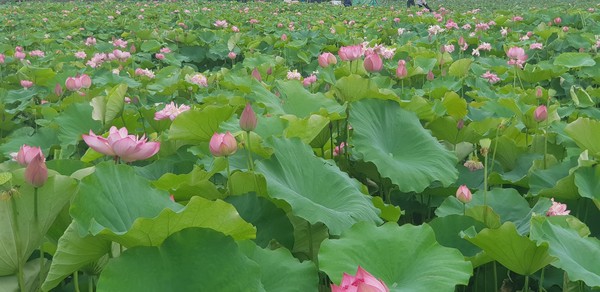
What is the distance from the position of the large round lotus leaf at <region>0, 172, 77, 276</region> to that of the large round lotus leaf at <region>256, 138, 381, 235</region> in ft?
0.99

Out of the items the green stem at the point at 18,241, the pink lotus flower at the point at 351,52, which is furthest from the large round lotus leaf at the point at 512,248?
the pink lotus flower at the point at 351,52

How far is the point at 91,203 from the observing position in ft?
2.69

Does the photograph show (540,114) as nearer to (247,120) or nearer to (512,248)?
(512,248)

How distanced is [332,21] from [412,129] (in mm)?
5127

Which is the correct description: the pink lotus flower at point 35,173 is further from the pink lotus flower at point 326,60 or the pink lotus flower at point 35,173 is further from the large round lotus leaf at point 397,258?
the pink lotus flower at point 326,60

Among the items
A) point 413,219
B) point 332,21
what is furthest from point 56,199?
point 332,21

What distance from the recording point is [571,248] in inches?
36.7

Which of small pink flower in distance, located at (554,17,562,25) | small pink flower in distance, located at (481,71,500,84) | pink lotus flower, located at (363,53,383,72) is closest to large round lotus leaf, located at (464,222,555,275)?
pink lotus flower, located at (363,53,383,72)

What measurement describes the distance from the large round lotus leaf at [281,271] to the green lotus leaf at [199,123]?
1.55 ft

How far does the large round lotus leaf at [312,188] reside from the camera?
3.09ft

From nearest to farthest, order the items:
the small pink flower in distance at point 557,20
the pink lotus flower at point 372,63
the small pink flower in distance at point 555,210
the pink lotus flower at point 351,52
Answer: the small pink flower in distance at point 555,210 → the pink lotus flower at point 372,63 → the pink lotus flower at point 351,52 → the small pink flower in distance at point 557,20

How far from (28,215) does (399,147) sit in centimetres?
86

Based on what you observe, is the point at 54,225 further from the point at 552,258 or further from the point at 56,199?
the point at 552,258

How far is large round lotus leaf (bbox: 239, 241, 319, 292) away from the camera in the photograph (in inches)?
33.1
